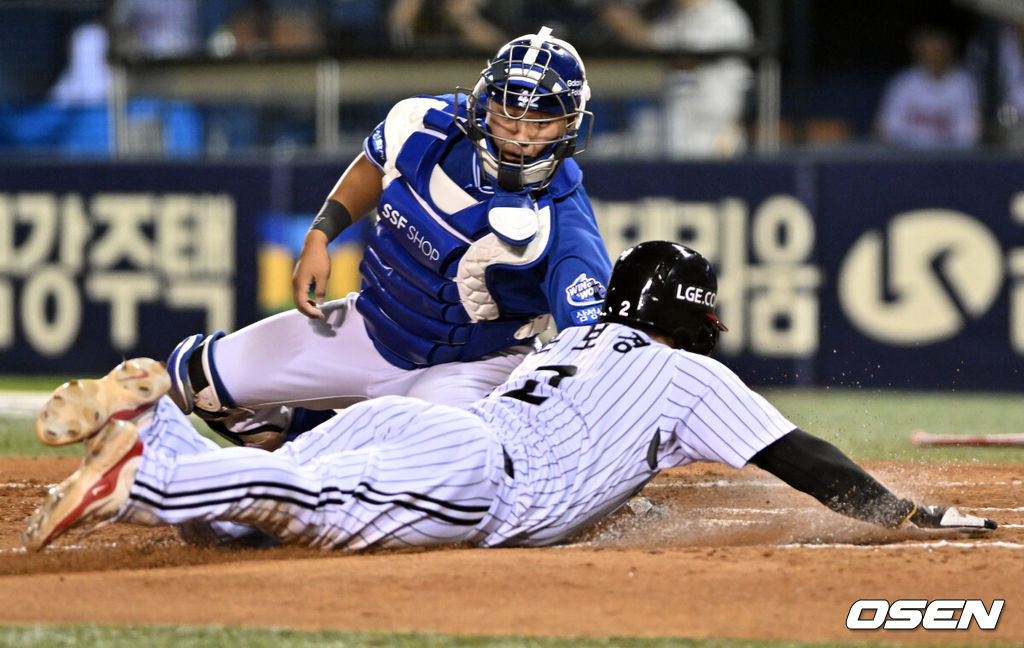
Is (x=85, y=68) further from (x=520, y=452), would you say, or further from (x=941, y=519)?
(x=941, y=519)

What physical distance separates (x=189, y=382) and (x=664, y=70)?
7178 millimetres

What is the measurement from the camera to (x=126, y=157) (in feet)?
38.9

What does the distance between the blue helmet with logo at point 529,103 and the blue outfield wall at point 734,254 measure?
5.56 metres

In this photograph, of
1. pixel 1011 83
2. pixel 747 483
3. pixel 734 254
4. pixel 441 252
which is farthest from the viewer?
pixel 1011 83

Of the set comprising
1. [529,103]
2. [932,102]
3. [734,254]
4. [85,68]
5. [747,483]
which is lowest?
[747,483]

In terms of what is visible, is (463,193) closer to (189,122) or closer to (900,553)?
(900,553)

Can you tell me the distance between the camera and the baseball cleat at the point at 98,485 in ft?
12.4

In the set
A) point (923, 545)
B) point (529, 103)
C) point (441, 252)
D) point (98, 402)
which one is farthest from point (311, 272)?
point (923, 545)

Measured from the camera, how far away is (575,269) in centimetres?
505

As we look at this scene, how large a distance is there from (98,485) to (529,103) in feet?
7.15

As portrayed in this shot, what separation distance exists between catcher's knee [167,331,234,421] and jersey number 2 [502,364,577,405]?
171cm

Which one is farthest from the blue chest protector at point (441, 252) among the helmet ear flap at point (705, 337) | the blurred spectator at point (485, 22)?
the blurred spectator at point (485, 22)

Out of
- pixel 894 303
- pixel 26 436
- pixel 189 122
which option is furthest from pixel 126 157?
pixel 894 303

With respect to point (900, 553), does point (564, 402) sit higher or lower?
higher
